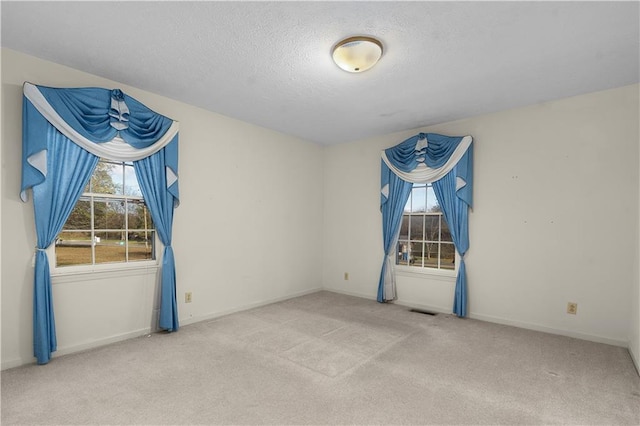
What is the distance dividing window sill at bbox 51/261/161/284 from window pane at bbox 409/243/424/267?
11.1 ft

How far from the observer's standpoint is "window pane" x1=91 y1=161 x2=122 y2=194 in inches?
123

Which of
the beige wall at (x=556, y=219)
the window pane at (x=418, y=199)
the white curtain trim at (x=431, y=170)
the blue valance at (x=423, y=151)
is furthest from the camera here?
the window pane at (x=418, y=199)

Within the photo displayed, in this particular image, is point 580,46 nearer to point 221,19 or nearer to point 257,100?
point 221,19

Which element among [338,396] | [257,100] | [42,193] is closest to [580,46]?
[257,100]

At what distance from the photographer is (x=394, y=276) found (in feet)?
15.7

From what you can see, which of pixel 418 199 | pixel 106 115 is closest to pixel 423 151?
pixel 418 199

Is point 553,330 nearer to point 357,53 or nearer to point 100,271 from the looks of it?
point 357,53

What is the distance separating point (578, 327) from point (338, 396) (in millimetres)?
2891

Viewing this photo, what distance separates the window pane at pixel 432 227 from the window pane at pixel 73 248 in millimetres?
4101

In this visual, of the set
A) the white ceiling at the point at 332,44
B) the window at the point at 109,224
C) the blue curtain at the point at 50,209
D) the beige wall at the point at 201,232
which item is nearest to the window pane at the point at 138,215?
the window at the point at 109,224

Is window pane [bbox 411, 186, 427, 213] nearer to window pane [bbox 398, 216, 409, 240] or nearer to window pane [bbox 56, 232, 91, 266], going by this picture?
window pane [bbox 398, 216, 409, 240]

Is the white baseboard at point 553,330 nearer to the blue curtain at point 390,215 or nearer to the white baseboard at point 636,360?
the white baseboard at point 636,360

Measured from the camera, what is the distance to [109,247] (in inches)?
125

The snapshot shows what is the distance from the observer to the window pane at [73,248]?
2.89 metres
